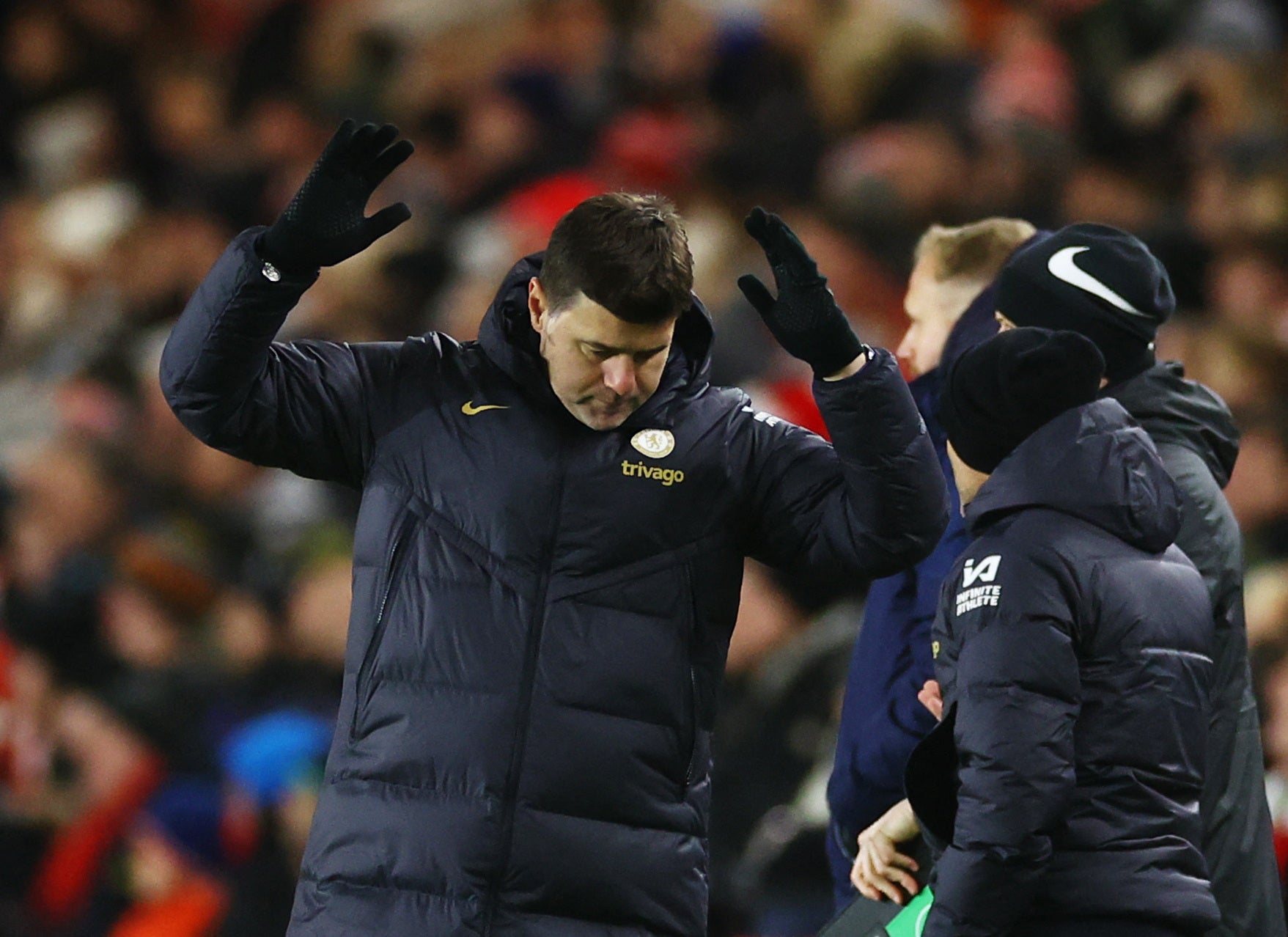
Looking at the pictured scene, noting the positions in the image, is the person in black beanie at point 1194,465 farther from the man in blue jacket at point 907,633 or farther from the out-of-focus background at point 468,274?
the out-of-focus background at point 468,274

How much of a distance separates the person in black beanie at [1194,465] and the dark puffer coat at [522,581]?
0.48 meters

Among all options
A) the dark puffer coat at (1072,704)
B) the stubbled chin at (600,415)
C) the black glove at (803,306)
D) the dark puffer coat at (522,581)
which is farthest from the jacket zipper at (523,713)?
the dark puffer coat at (1072,704)

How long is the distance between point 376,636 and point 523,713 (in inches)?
8.8

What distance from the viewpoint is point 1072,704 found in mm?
2299

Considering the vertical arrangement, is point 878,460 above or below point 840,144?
below

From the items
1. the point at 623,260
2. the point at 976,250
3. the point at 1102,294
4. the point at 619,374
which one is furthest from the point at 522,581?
the point at 976,250

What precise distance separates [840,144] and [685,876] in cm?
435

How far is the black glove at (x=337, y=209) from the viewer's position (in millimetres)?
2402

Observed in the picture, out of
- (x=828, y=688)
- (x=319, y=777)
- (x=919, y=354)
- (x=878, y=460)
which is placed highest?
(x=919, y=354)

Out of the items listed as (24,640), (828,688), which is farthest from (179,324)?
(24,640)

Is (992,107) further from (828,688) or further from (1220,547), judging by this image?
(1220,547)

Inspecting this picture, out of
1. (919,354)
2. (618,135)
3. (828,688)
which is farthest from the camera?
(618,135)

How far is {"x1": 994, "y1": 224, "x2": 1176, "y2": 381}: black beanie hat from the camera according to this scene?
2.80 meters

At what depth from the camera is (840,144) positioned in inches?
255
